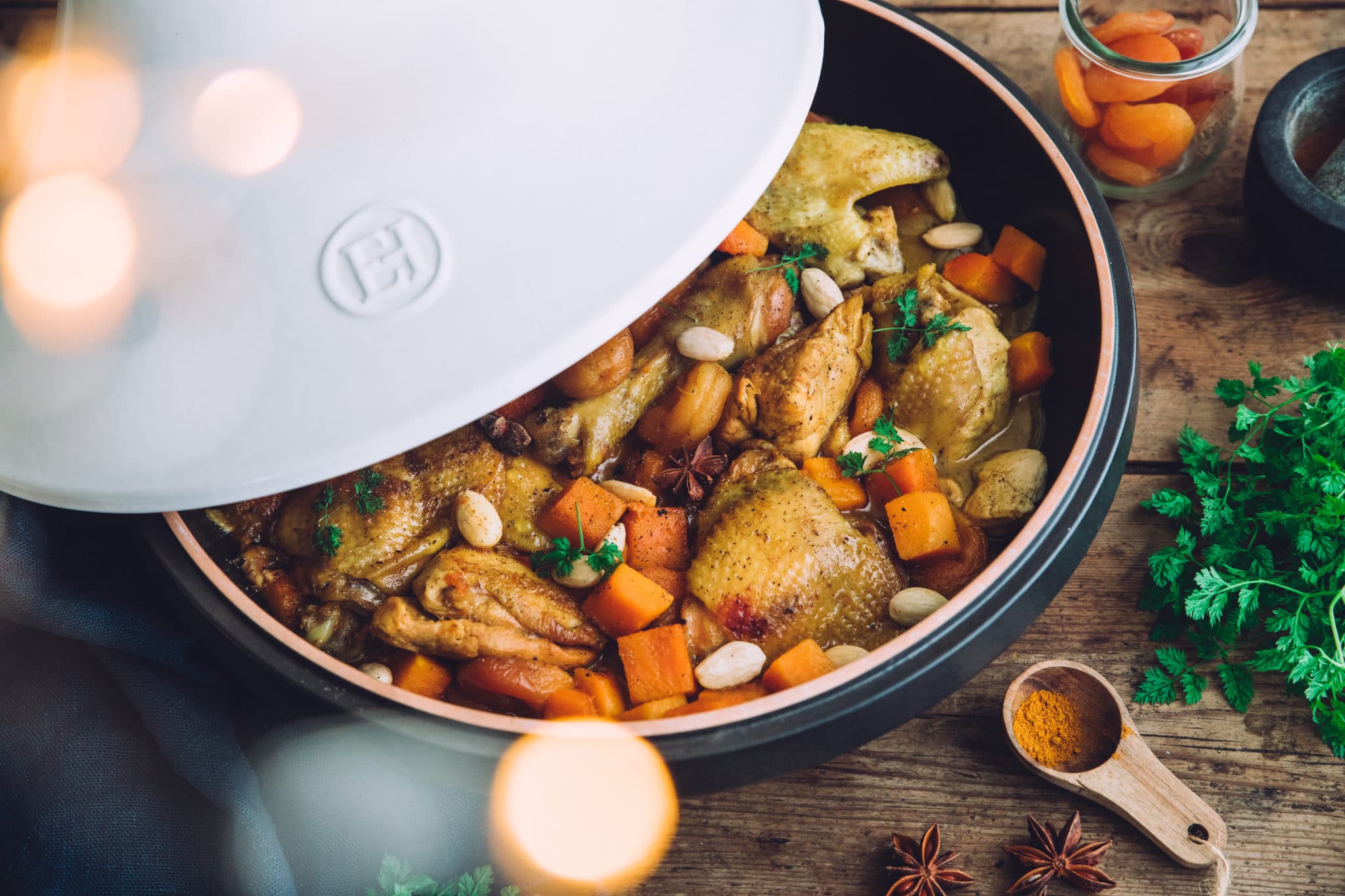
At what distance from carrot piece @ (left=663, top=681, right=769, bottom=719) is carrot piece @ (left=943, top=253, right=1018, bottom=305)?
3.18 ft

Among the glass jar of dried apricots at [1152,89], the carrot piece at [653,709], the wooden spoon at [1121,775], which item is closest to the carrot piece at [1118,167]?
the glass jar of dried apricots at [1152,89]

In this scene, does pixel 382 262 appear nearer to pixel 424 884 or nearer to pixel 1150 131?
pixel 424 884

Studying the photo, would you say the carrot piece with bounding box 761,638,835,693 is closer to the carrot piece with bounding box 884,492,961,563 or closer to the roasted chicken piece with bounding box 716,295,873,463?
the carrot piece with bounding box 884,492,961,563

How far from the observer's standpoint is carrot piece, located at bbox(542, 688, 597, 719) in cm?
159

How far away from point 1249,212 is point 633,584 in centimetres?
172

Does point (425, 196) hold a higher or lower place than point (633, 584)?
higher

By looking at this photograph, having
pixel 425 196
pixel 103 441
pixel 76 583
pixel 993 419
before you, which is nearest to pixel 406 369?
pixel 425 196

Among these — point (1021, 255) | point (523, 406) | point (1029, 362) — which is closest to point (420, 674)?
point (523, 406)

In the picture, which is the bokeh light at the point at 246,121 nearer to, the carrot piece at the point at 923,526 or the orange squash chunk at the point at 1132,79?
the carrot piece at the point at 923,526

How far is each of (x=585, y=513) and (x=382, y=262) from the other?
664 mm

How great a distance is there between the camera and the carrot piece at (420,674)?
5.49 feet

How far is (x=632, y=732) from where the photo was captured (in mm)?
1372

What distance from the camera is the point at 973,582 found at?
1.46 m

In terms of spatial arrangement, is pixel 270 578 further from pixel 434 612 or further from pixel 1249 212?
pixel 1249 212
